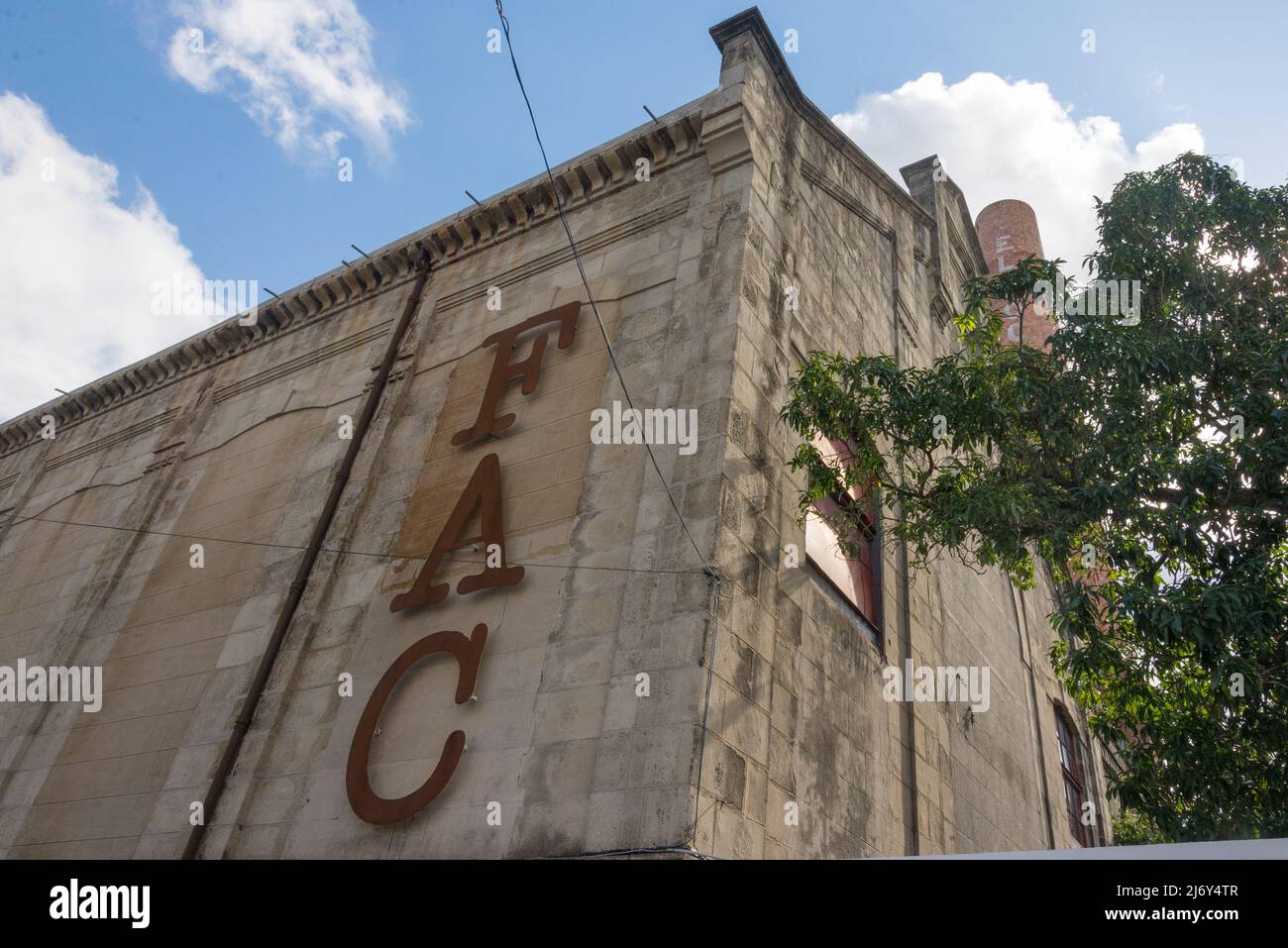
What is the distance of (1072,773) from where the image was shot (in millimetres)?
21203

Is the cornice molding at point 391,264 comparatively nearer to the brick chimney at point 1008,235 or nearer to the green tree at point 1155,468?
Answer: the green tree at point 1155,468

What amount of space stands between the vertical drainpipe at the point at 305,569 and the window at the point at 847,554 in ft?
23.7

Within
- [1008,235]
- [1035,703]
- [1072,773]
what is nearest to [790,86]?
[1035,703]

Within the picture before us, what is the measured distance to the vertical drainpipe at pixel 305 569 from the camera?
38.4ft

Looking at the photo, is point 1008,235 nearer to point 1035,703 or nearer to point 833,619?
point 1035,703

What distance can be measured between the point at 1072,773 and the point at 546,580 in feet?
53.0

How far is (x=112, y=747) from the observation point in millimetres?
13828

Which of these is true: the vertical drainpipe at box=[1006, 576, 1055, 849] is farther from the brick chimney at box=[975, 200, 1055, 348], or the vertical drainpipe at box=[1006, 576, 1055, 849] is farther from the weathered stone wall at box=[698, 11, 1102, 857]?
the brick chimney at box=[975, 200, 1055, 348]

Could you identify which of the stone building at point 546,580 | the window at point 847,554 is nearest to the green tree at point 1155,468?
the window at point 847,554

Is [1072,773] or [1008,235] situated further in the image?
[1008,235]

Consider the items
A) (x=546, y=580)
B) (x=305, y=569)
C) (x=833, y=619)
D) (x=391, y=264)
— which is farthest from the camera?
(x=391, y=264)

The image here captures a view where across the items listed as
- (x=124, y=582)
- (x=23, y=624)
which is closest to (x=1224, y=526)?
(x=124, y=582)
